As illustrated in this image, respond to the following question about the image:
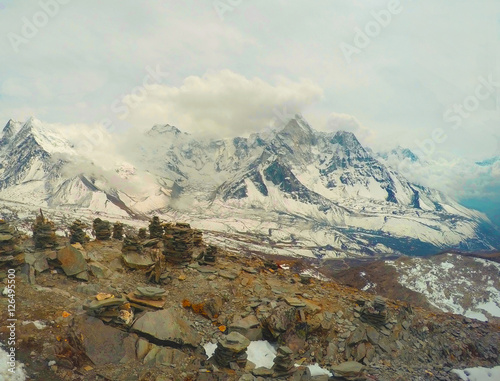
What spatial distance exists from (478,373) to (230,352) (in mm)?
21329

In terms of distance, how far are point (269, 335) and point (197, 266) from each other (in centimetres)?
1022

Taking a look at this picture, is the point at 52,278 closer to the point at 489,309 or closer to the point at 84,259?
the point at 84,259

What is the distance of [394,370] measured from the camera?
790 inches

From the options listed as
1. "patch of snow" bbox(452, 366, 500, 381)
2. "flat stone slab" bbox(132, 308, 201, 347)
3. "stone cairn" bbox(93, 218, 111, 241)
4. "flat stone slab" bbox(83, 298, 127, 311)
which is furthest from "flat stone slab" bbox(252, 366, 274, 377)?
"stone cairn" bbox(93, 218, 111, 241)

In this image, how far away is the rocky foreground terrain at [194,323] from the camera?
46.2ft

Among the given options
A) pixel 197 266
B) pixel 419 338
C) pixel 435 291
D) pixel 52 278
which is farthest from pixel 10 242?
pixel 435 291

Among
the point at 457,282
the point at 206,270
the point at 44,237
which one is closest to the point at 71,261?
the point at 44,237

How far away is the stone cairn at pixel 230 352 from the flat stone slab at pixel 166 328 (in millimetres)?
1557

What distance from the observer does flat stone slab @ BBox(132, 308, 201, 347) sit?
51.4ft

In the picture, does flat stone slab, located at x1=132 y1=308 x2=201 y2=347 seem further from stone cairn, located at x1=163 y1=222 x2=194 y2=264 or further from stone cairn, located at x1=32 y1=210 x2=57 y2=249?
stone cairn, located at x1=32 y1=210 x2=57 y2=249

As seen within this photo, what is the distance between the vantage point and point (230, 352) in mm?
15898

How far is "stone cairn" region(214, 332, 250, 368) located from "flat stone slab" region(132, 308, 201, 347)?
156cm

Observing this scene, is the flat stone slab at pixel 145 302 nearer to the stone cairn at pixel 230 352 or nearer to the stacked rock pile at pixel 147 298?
the stacked rock pile at pixel 147 298

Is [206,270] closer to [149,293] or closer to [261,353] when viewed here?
[149,293]
